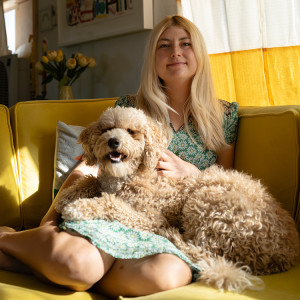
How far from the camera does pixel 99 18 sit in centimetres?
378

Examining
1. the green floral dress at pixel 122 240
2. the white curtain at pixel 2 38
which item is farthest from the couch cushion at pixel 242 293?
the white curtain at pixel 2 38

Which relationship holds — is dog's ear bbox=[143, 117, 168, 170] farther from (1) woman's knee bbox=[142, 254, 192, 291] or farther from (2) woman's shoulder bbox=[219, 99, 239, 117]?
(2) woman's shoulder bbox=[219, 99, 239, 117]

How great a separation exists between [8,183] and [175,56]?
3.42 ft

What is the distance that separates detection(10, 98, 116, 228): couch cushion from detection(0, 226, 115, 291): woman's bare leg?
2.53 ft

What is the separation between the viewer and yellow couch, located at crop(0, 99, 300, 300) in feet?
4.34

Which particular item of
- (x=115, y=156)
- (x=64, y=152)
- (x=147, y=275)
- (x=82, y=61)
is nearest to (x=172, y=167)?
→ (x=115, y=156)

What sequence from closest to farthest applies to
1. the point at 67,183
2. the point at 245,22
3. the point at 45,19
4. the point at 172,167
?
the point at 172,167, the point at 67,183, the point at 245,22, the point at 45,19

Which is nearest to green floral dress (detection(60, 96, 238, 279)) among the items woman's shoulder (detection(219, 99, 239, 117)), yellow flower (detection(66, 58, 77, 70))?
woman's shoulder (detection(219, 99, 239, 117))

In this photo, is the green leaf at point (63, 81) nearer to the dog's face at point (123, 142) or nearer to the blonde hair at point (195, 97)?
the blonde hair at point (195, 97)

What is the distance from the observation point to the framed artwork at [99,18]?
331 centimetres

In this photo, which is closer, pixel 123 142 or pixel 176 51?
pixel 123 142

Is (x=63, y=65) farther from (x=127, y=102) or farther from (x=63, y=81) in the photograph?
(x=127, y=102)

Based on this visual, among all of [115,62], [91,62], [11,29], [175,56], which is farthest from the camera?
[11,29]

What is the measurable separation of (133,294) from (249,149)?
0.97 meters
